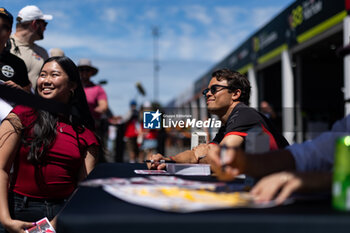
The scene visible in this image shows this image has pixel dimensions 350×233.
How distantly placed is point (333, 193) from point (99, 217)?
1.69 feet

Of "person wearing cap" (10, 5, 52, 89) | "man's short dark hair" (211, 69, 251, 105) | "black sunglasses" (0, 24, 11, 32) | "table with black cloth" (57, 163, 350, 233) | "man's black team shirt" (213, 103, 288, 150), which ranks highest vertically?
"person wearing cap" (10, 5, 52, 89)

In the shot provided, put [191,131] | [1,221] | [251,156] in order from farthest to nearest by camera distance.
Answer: [191,131] → [1,221] → [251,156]

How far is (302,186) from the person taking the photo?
102cm

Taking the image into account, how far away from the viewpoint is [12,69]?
2943 mm

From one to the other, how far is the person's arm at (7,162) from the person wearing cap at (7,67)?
0.61 m

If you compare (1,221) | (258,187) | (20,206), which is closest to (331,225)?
(258,187)

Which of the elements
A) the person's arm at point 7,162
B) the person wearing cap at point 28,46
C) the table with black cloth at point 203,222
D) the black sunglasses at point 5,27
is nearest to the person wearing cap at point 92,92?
the person wearing cap at point 28,46

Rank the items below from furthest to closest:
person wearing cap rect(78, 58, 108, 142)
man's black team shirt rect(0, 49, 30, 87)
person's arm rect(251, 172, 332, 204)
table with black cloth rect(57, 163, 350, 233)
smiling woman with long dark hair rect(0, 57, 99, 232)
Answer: person wearing cap rect(78, 58, 108, 142) < man's black team shirt rect(0, 49, 30, 87) < smiling woman with long dark hair rect(0, 57, 99, 232) < person's arm rect(251, 172, 332, 204) < table with black cloth rect(57, 163, 350, 233)

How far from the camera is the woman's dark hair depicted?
205cm

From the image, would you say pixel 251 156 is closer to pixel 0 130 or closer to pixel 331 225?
pixel 331 225

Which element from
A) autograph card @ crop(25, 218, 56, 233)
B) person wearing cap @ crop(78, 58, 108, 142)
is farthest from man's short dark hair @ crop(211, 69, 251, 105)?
person wearing cap @ crop(78, 58, 108, 142)

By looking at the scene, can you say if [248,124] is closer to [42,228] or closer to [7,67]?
[42,228]

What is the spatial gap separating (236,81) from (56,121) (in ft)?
4.06

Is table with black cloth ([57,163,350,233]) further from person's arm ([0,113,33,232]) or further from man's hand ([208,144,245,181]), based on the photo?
person's arm ([0,113,33,232])
